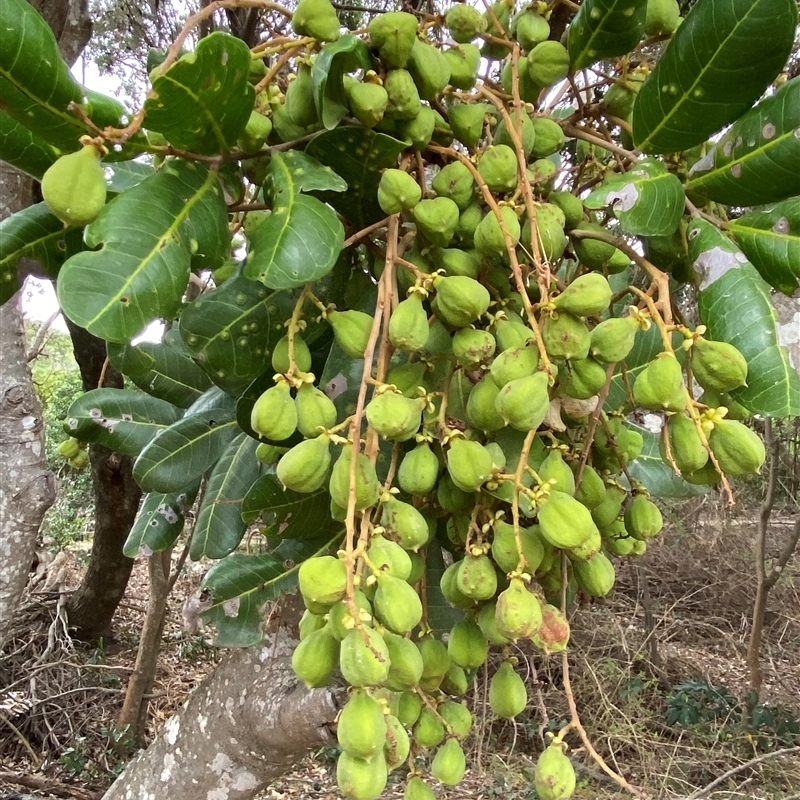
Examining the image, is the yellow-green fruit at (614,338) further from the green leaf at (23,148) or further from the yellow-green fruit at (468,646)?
the green leaf at (23,148)

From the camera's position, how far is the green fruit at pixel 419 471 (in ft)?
2.27

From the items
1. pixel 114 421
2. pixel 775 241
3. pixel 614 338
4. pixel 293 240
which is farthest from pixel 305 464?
pixel 114 421

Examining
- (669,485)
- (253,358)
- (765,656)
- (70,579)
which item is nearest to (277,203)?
(253,358)

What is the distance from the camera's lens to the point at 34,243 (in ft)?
2.46

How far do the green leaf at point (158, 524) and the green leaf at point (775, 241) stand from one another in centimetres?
105

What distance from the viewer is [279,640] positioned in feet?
3.78

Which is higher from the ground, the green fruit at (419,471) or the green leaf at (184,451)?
the green fruit at (419,471)

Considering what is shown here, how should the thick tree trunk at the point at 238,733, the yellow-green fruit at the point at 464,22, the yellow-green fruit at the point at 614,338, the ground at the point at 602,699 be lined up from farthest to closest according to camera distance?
the ground at the point at 602,699
the thick tree trunk at the point at 238,733
the yellow-green fruit at the point at 464,22
the yellow-green fruit at the point at 614,338

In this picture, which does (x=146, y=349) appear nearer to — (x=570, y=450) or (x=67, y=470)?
(x=570, y=450)

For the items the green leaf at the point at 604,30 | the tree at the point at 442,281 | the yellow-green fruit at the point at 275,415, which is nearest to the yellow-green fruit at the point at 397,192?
the tree at the point at 442,281

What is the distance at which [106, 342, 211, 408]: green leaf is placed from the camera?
4.09 feet

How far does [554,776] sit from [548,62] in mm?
857

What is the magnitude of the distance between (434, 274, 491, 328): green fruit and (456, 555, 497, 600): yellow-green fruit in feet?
0.81

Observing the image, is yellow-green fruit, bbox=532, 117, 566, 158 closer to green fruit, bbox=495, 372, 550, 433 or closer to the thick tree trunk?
green fruit, bbox=495, 372, 550, 433
